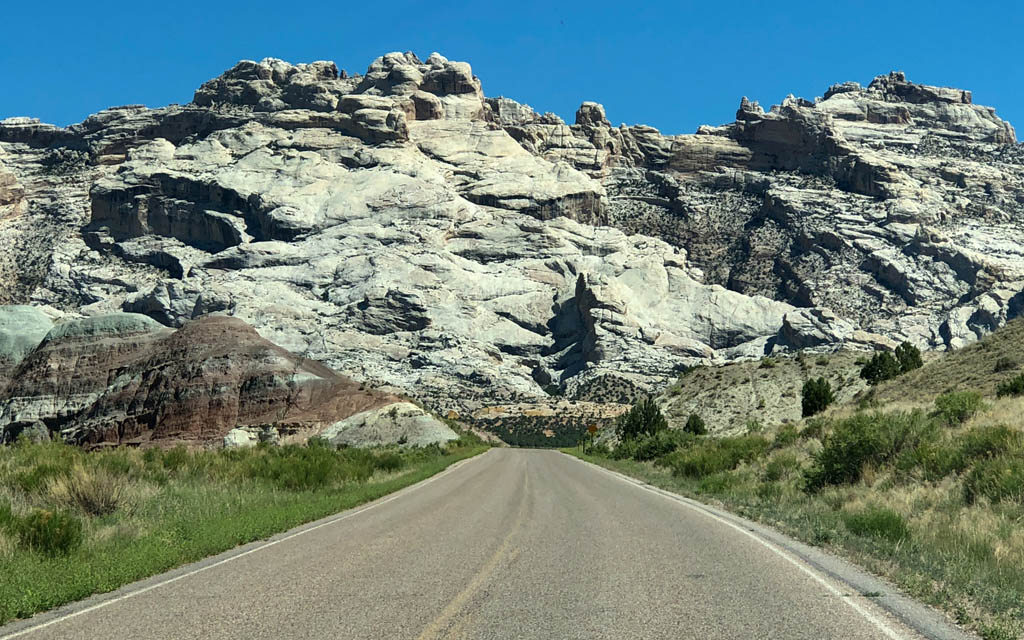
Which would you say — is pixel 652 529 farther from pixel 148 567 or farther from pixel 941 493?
pixel 148 567

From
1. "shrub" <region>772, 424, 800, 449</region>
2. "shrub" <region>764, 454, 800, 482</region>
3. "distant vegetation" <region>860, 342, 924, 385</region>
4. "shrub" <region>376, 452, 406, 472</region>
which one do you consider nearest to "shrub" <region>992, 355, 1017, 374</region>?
"shrub" <region>772, 424, 800, 449</region>

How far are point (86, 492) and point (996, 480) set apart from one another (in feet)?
56.0

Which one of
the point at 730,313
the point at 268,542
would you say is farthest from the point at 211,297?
the point at 268,542

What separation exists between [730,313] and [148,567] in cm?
19024

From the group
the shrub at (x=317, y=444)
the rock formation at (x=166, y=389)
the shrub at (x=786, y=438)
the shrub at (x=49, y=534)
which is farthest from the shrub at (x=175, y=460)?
the rock formation at (x=166, y=389)

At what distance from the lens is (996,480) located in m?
13.9

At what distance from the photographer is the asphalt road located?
7664 mm

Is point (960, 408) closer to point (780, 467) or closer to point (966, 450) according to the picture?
point (780, 467)

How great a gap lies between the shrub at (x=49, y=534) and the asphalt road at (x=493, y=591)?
2.17 metres

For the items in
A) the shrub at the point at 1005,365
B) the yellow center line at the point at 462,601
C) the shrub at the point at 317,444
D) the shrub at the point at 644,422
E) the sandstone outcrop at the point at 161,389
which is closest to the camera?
the yellow center line at the point at 462,601

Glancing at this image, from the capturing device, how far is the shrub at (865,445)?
19625 mm

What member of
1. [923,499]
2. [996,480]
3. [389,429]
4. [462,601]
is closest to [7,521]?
[462,601]

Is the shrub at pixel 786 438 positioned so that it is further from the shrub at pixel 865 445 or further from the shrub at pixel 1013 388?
the shrub at pixel 865 445

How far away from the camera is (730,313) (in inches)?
7569
